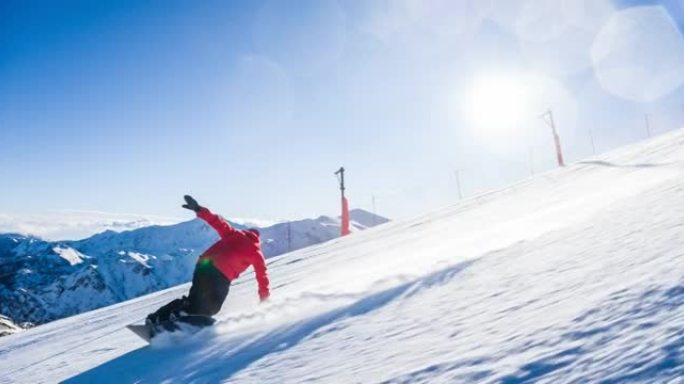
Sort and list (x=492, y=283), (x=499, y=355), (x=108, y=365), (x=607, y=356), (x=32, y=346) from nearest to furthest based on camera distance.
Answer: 1. (x=607, y=356)
2. (x=499, y=355)
3. (x=492, y=283)
4. (x=108, y=365)
5. (x=32, y=346)

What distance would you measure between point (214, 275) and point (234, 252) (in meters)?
0.33

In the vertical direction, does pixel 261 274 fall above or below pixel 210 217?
below

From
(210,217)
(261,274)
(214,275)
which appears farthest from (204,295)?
(210,217)

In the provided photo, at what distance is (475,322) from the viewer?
3107mm

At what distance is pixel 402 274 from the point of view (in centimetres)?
561

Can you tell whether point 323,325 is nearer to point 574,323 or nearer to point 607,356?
point 574,323

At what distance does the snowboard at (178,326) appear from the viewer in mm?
5305

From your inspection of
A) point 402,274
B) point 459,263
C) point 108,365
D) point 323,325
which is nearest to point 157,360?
point 108,365

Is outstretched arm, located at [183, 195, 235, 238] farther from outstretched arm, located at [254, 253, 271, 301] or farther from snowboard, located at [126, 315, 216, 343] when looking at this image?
snowboard, located at [126, 315, 216, 343]

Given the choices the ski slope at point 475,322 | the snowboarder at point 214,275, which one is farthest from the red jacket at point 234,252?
the ski slope at point 475,322

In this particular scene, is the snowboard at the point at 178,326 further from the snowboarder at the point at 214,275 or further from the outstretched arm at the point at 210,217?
the outstretched arm at the point at 210,217

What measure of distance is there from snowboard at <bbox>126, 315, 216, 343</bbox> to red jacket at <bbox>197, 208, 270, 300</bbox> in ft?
1.80

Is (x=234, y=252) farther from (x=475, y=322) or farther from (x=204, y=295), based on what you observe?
(x=475, y=322)

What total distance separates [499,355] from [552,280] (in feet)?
4.33
